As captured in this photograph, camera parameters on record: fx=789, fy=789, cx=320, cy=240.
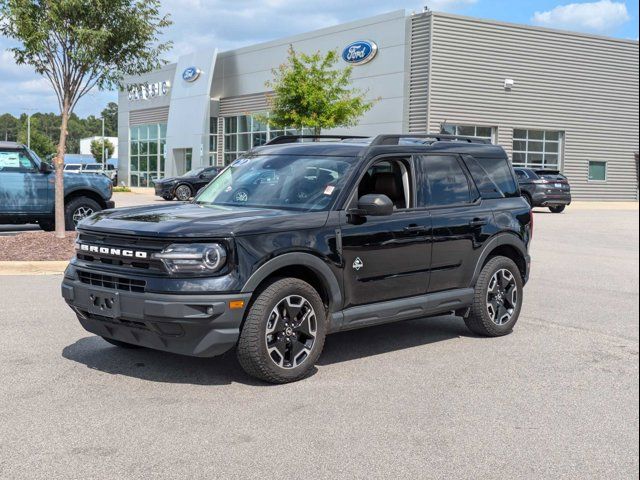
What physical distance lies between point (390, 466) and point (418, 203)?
3.07 meters

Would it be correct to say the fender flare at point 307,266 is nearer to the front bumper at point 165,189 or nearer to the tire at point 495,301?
the tire at point 495,301

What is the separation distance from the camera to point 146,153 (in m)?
56.5

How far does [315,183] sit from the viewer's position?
6449 millimetres

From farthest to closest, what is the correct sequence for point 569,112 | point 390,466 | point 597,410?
point 569,112 < point 597,410 < point 390,466

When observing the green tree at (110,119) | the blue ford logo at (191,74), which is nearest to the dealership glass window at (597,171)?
the blue ford logo at (191,74)

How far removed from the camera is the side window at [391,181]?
6.59m

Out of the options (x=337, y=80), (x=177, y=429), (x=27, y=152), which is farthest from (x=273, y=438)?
(x=337, y=80)

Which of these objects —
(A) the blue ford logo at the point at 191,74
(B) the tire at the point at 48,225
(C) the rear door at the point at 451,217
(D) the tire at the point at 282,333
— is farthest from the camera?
(A) the blue ford logo at the point at 191,74

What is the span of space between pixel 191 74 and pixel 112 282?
145 ft

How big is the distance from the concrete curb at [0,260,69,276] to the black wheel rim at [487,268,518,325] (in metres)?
6.59

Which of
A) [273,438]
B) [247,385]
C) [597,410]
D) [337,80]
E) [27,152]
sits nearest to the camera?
[273,438]

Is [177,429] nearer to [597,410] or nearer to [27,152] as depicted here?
[597,410]

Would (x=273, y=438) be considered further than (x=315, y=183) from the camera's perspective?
No

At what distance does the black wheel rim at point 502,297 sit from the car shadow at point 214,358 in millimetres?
395
